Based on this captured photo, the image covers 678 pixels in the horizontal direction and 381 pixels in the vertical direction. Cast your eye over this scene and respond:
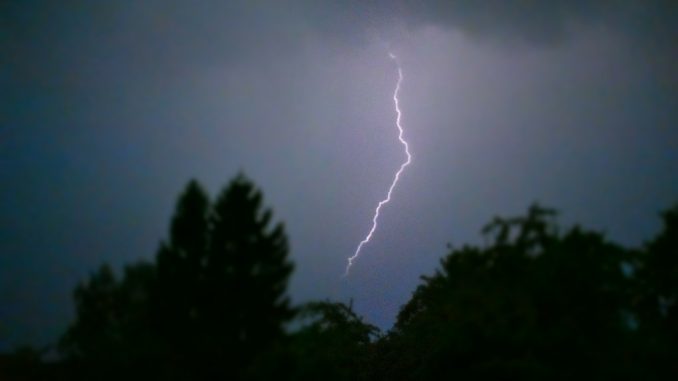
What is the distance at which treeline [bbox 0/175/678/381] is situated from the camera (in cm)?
1277

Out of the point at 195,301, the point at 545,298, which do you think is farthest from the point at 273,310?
the point at 545,298

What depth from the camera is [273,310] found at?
14.7 metres

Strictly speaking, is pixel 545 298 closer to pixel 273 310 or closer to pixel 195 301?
pixel 273 310

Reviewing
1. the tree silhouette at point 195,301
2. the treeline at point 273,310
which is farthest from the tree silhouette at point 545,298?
the tree silhouette at point 195,301

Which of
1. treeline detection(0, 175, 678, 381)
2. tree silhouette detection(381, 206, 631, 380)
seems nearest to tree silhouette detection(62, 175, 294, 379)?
treeline detection(0, 175, 678, 381)

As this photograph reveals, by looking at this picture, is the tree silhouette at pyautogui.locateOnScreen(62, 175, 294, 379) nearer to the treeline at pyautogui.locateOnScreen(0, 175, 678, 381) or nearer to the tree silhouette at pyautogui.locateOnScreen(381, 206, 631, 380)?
the treeline at pyautogui.locateOnScreen(0, 175, 678, 381)

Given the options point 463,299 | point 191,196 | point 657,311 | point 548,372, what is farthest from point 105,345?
point 657,311

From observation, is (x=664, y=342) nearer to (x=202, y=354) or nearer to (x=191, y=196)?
(x=202, y=354)

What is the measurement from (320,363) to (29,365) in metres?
7.65

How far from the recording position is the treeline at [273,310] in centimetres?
1277

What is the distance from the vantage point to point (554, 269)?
1310 cm

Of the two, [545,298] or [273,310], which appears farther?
[273,310]

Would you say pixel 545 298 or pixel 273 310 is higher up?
pixel 273 310

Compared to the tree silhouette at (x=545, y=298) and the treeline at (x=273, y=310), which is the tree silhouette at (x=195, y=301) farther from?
the tree silhouette at (x=545, y=298)
